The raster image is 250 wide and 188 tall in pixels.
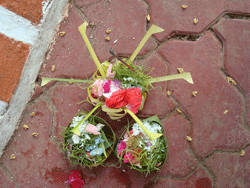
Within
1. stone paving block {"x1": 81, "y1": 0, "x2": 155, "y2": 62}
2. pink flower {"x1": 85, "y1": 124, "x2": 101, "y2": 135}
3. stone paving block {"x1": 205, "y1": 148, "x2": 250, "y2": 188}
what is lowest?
stone paving block {"x1": 205, "y1": 148, "x2": 250, "y2": 188}

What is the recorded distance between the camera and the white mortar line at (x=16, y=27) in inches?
40.9

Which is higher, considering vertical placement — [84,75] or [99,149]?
[84,75]

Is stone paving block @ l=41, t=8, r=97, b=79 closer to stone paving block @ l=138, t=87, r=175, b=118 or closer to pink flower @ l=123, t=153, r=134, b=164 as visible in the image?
stone paving block @ l=138, t=87, r=175, b=118

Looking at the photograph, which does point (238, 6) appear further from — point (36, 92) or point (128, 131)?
point (36, 92)

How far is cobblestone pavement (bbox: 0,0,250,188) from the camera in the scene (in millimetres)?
1103

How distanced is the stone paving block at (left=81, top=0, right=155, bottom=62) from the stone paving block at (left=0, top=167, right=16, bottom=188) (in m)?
0.75

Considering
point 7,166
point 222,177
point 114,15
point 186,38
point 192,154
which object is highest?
point 114,15

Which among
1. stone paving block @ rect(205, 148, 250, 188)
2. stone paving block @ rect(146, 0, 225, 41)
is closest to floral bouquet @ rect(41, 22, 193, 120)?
stone paving block @ rect(146, 0, 225, 41)

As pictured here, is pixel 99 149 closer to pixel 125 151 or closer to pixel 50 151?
pixel 125 151

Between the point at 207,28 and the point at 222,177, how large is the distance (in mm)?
749

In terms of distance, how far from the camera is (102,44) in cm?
112

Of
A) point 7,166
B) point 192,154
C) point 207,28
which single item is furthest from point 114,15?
point 7,166

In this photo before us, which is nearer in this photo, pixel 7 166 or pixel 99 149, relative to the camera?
pixel 99 149

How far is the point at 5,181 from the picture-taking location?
3.67 ft
